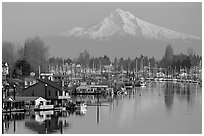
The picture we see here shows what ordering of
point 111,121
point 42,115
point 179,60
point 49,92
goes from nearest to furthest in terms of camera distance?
1. point 111,121
2. point 42,115
3. point 49,92
4. point 179,60

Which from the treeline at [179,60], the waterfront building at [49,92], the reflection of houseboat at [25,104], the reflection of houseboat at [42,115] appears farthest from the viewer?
the treeline at [179,60]

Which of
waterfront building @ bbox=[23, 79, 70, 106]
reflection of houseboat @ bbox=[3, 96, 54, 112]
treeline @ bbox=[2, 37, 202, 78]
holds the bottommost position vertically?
reflection of houseboat @ bbox=[3, 96, 54, 112]

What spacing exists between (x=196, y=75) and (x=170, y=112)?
14808 mm

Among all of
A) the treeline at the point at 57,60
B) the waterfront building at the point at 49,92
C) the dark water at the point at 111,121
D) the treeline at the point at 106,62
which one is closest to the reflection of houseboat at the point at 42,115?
the dark water at the point at 111,121

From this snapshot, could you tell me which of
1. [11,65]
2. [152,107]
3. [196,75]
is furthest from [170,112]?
[196,75]

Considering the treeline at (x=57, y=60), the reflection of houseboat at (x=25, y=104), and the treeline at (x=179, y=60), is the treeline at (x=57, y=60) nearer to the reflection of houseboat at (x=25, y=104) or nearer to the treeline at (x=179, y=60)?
the treeline at (x=179, y=60)

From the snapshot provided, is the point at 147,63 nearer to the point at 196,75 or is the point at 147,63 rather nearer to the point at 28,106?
the point at 196,75

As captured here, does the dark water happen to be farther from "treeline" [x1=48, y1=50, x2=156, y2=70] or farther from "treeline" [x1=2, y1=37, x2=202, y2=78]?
"treeline" [x1=48, y1=50, x2=156, y2=70]

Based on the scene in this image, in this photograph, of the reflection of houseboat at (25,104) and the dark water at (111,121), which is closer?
the dark water at (111,121)

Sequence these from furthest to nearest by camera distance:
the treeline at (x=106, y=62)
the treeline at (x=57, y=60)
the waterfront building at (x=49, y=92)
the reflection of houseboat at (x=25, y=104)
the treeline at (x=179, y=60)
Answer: the treeline at (x=106, y=62) < the treeline at (x=179, y=60) < the treeline at (x=57, y=60) < the waterfront building at (x=49, y=92) < the reflection of houseboat at (x=25, y=104)

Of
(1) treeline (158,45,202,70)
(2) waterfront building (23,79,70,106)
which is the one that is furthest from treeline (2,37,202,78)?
(2) waterfront building (23,79,70,106)

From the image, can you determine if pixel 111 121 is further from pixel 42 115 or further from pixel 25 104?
pixel 25 104

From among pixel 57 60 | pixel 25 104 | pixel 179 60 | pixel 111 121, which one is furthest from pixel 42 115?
pixel 179 60

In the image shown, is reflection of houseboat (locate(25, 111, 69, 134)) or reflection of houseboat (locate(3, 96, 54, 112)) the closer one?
reflection of houseboat (locate(25, 111, 69, 134))
